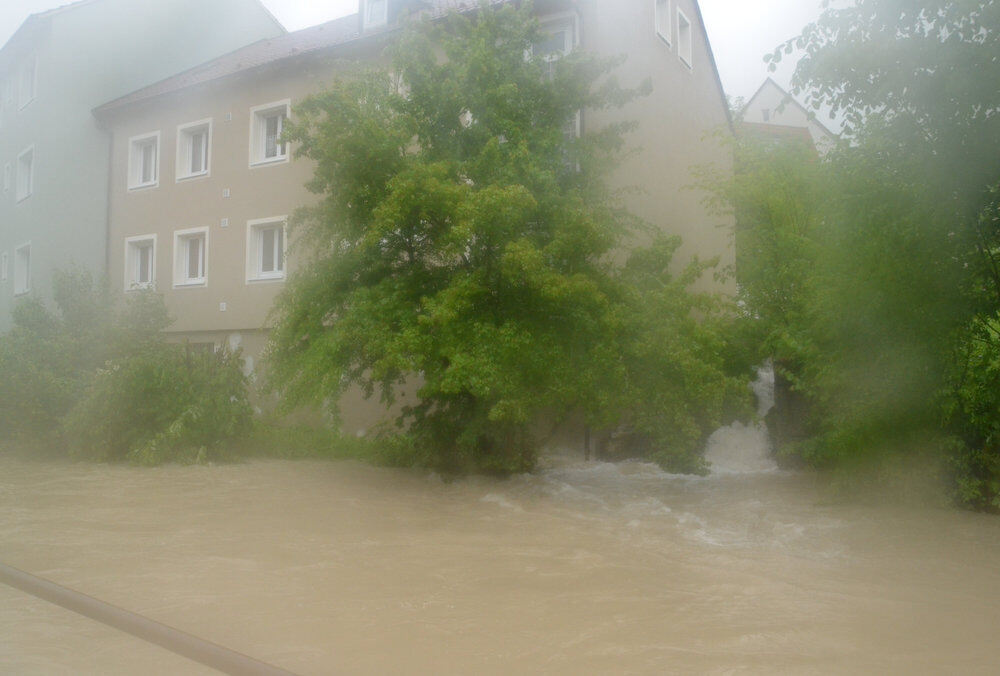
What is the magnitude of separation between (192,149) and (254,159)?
9.43ft

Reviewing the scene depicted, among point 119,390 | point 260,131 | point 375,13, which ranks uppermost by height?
point 375,13

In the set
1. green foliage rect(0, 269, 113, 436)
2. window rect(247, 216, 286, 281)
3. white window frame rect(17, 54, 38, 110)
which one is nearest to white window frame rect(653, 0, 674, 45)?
window rect(247, 216, 286, 281)

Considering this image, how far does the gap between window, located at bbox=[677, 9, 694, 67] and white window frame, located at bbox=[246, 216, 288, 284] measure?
9979 mm

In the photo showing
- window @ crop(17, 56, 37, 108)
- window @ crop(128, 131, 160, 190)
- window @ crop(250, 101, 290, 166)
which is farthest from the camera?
window @ crop(17, 56, 37, 108)

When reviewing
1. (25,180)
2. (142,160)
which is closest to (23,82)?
(25,180)

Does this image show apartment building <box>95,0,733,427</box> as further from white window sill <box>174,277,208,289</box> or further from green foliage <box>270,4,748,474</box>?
green foliage <box>270,4,748,474</box>

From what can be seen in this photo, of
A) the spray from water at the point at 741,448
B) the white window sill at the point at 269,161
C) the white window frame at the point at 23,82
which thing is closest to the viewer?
the spray from water at the point at 741,448

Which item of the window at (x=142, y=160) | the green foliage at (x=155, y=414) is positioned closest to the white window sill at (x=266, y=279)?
the green foliage at (x=155, y=414)

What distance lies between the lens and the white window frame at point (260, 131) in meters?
21.0

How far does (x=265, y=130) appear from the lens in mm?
21766

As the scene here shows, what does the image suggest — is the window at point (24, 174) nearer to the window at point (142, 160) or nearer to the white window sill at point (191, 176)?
the window at point (142, 160)

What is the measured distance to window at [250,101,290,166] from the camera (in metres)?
21.2

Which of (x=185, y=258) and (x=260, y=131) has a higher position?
(x=260, y=131)

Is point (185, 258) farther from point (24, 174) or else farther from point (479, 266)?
point (479, 266)
